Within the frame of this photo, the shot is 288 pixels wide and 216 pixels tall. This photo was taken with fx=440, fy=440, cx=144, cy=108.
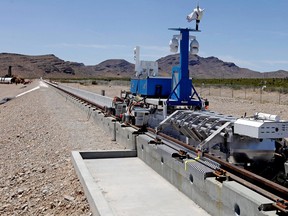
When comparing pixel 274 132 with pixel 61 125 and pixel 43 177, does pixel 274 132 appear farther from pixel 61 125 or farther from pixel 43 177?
pixel 61 125

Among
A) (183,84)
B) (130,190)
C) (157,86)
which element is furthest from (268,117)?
(157,86)

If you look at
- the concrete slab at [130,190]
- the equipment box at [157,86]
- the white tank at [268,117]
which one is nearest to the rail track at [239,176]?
the concrete slab at [130,190]

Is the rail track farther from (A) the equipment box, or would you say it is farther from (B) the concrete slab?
(A) the equipment box

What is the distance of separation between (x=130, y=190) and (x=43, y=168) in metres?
3.36

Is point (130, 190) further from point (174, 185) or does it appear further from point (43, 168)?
point (43, 168)

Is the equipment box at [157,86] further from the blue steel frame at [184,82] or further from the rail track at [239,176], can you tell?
the rail track at [239,176]

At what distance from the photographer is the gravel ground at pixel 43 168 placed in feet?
26.5

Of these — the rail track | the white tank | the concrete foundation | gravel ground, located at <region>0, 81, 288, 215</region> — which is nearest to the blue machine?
the concrete foundation

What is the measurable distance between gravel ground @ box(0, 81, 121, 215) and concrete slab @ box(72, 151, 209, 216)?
0.38 m

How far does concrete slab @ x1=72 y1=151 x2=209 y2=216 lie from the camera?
6.96 metres

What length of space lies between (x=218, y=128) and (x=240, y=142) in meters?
0.69

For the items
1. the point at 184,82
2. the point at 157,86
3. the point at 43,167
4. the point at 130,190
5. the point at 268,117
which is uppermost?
the point at 184,82

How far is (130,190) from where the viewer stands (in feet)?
26.8

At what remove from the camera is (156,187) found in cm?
827
